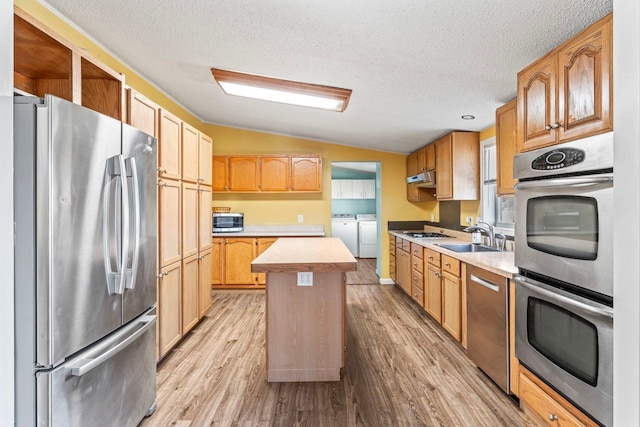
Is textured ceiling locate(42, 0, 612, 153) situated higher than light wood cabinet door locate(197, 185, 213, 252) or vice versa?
textured ceiling locate(42, 0, 612, 153)

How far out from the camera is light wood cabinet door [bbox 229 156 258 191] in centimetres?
488

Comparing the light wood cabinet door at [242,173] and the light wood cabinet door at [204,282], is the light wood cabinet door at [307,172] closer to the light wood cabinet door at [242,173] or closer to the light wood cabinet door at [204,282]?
the light wood cabinet door at [242,173]

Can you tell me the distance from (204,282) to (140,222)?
185 centimetres

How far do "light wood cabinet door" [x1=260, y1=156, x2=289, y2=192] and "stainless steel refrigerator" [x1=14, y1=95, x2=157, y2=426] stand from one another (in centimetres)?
316

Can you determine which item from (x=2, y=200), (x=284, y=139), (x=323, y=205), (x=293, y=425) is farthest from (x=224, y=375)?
(x=284, y=139)

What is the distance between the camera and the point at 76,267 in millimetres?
1308

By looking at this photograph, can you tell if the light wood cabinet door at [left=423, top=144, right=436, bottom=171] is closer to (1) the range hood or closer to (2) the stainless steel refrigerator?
(1) the range hood

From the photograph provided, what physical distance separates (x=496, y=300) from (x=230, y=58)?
2.66 meters

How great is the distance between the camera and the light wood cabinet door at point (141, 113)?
2.10 m

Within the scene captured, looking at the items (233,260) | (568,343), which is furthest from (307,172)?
(568,343)

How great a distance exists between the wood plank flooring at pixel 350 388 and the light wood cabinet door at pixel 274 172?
7.49ft

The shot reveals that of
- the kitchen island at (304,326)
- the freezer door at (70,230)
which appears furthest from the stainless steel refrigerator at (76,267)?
the kitchen island at (304,326)

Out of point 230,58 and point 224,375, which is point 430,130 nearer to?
point 230,58

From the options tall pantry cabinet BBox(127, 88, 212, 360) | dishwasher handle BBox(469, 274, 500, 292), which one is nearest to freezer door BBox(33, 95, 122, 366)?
tall pantry cabinet BBox(127, 88, 212, 360)
